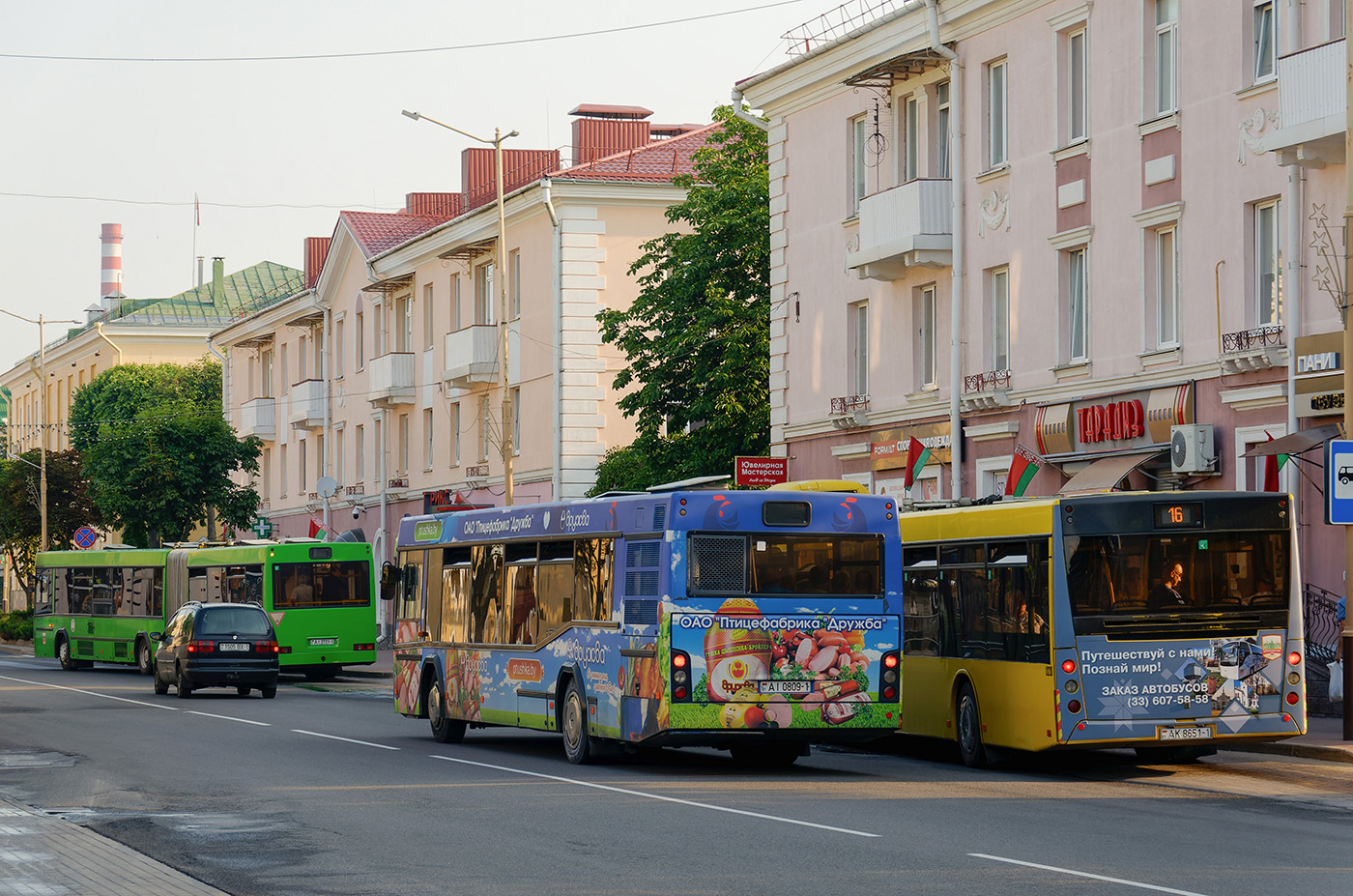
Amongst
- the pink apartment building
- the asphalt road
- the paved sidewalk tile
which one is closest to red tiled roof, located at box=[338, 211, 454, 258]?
the pink apartment building

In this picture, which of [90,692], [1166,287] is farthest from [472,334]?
[1166,287]

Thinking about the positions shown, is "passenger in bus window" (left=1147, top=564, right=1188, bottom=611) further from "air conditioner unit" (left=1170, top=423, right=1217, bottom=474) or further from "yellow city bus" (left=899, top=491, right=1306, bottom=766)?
"air conditioner unit" (left=1170, top=423, right=1217, bottom=474)

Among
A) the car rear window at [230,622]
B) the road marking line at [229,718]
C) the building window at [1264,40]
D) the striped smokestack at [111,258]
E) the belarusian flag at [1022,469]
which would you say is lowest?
the road marking line at [229,718]

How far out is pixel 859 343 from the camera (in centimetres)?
3662

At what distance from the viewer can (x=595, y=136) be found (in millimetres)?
54469

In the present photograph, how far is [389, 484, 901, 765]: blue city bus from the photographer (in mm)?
18125

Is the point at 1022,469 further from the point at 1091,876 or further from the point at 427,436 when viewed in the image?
the point at 427,436

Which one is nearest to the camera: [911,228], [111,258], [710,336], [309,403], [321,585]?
[911,228]

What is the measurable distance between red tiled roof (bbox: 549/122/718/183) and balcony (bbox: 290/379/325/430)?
1772cm

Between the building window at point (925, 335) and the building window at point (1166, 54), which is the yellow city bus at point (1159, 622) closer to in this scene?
the building window at point (1166, 54)

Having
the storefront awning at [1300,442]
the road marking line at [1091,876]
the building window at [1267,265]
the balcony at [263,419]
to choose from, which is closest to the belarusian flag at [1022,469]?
the building window at [1267,265]

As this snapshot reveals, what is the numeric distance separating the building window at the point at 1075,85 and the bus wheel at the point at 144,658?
24438 mm

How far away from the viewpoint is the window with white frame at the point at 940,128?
33812 millimetres

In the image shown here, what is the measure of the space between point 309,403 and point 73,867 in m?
55.6
